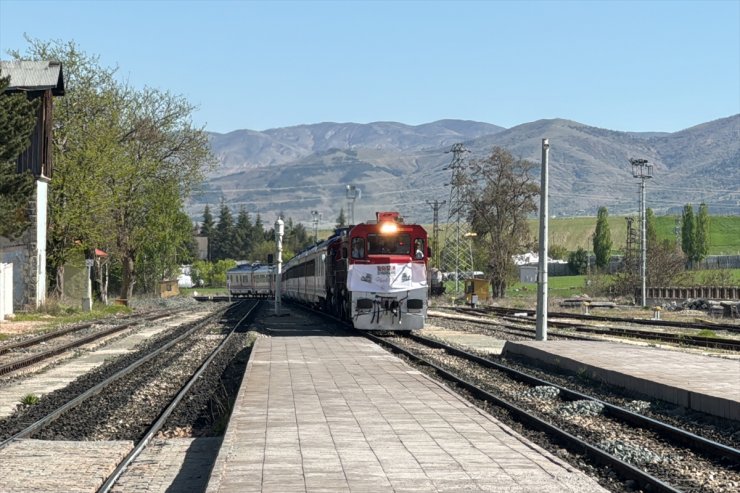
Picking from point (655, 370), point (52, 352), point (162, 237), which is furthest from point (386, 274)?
point (162, 237)

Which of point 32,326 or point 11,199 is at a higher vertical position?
point 11,199

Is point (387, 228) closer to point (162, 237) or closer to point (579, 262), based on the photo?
point (162, 237)

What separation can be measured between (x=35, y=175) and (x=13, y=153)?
237 inches

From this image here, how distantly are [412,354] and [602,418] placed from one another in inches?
417

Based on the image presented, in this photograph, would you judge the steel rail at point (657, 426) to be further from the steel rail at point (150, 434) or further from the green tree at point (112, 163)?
the green tree at point (112, 163)

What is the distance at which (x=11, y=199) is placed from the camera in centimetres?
4528

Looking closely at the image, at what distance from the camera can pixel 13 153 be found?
45312 millimetres

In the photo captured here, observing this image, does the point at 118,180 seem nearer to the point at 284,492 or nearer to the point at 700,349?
the point at 700,349

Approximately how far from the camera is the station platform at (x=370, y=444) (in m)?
8.94

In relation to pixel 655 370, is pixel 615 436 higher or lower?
lower

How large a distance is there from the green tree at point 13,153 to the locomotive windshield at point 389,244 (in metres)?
16.3

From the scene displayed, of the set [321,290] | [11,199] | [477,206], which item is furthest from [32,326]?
[477,206]

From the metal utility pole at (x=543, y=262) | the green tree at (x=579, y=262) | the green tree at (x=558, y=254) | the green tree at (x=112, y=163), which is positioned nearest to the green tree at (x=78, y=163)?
the green tree at (x=112, y=163)

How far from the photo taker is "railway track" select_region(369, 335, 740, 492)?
10336 millimetres
